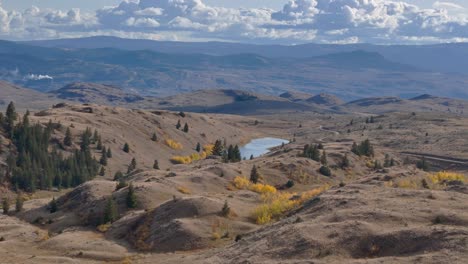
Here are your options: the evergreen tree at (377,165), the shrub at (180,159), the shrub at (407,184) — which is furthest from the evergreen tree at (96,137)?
the shrub at (407,184)

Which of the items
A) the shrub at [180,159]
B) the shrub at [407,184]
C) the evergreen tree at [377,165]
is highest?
the shrub at [407,184]

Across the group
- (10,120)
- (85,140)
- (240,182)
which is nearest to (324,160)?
(240,182)

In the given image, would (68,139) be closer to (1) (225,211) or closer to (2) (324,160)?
(2) (324,160)

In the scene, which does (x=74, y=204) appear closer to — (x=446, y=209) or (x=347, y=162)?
(x=446, y=209)

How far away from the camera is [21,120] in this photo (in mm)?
170500

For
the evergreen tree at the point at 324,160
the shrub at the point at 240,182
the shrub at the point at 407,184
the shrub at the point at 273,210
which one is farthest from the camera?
the evergreen tree at the point at 324,160

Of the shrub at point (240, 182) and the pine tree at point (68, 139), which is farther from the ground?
the shrub at point (240, 182)

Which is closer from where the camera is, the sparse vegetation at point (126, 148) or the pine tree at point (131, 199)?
the pine tree at point (131, 199)

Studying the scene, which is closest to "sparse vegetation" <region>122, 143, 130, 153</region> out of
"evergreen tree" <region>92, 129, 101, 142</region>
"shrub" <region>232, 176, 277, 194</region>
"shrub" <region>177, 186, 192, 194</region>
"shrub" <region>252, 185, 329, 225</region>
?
"evergreen tree" <region>92, 129, 101, 142</region>

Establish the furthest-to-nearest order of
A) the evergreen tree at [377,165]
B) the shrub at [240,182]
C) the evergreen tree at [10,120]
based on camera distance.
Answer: the evergreen tree at [10,120] < the evergreen tree at [377,165] < the shrub at [240,182]

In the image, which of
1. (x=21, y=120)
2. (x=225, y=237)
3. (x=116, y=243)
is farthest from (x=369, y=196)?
(x=21, y=120)

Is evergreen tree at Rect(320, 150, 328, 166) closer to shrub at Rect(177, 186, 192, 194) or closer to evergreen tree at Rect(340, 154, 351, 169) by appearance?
evergreen tree at Rect(340, 154, 351, 169)

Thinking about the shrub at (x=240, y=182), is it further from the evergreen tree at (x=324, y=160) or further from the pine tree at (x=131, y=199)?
the evergreen tree at (x=324, y=160)

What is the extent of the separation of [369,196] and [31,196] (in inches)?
3273
